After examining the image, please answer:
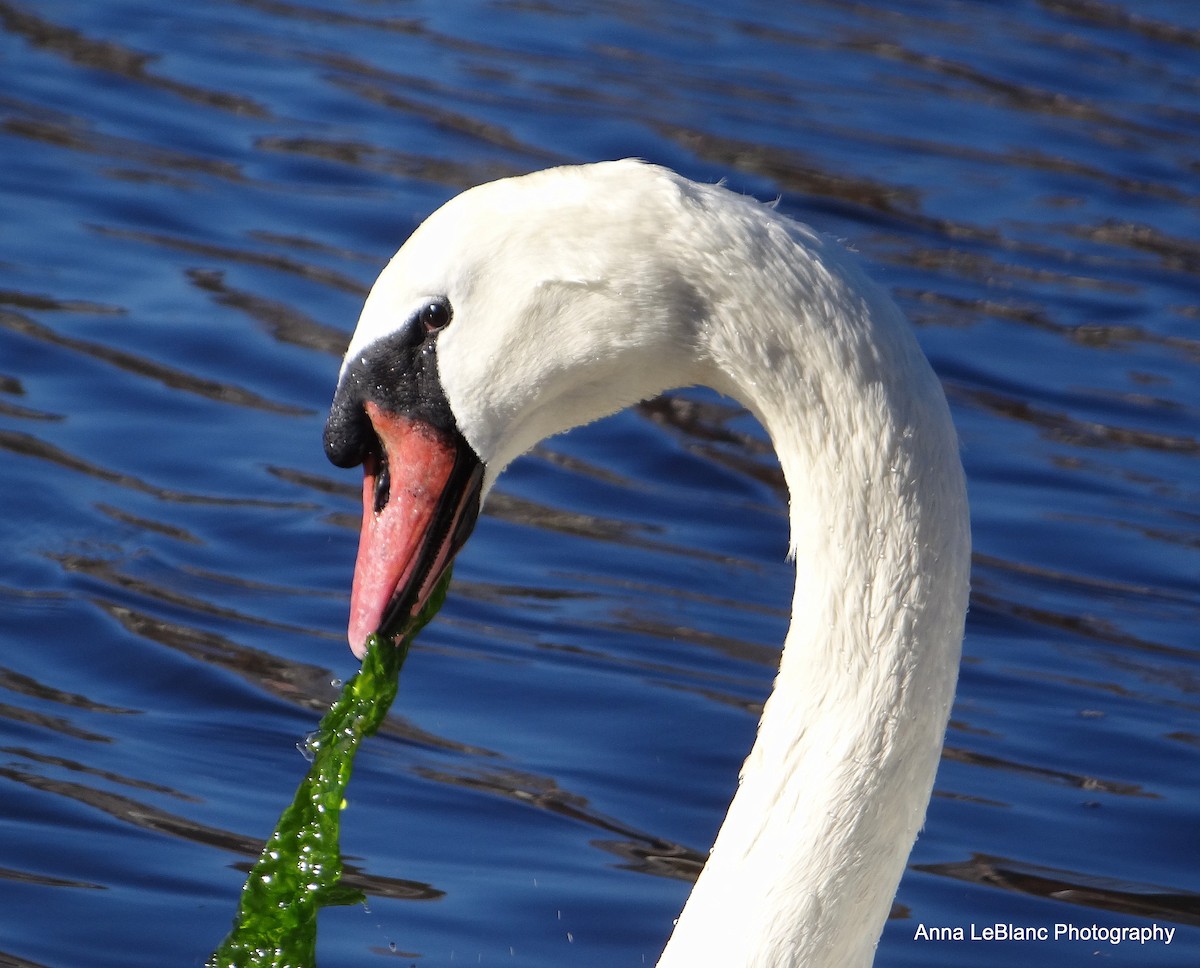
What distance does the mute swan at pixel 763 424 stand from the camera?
308 centimetres

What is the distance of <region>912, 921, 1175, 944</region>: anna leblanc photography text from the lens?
15.5 ft

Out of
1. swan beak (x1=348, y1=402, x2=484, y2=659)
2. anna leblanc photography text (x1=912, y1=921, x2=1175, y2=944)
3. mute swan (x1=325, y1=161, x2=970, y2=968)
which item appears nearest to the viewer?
mute swan (x1=325, y1=161, x2=970, y2=968)

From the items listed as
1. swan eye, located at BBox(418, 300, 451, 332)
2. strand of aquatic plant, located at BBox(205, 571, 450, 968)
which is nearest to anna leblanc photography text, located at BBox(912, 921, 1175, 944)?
strand of aquatic plant, located at BBox(205, 571, 450, 968)

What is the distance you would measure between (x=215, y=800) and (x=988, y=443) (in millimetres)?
3469

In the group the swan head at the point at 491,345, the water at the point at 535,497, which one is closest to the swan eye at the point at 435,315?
the swan head at the point at 491,345

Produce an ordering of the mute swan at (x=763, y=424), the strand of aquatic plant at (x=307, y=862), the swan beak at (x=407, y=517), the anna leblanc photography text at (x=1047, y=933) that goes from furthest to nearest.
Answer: the anna leblanc photography text at (x=1047, y=933), the strand of aquatic plant at (x=307, y=862), the swan beak at (x=407, y=517), the mute swan at (x=763, y=424)

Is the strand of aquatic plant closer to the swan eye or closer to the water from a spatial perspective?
the swan eye

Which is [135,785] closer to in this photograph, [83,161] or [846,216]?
[83,161]

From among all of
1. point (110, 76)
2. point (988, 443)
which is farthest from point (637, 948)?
point (110, 76)

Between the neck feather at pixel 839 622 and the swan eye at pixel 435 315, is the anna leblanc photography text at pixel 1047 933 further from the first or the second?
the swan eye at pixel 435 315

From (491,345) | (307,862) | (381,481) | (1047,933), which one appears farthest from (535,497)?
(491,345)

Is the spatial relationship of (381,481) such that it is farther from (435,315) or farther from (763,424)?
(763,424)

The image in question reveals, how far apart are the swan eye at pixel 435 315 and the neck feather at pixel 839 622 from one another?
403 millimetres

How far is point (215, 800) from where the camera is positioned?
5.02 meters
